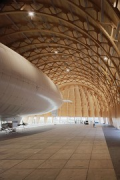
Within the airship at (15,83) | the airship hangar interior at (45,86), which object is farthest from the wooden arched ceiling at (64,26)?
the airship at (15,83)

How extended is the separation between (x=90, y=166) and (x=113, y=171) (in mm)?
1219

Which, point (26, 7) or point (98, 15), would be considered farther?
point (26, 7)

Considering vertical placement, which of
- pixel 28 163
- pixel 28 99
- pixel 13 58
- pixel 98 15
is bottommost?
pixel 28 163

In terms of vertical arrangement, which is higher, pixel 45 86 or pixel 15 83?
pixel 45 86

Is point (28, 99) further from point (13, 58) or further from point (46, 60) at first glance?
point (46, 60)

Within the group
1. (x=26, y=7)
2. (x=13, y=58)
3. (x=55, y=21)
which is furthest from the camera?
(x=55, y=21)

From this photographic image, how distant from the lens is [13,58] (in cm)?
1636

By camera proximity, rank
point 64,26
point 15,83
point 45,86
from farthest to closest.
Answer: point 64,26, point 45,86, point 15,83

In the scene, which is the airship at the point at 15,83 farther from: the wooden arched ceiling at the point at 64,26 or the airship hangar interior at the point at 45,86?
the wooden arched ceiling at the point at 64,26

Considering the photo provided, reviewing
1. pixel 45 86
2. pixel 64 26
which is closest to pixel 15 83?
pixel 45 86

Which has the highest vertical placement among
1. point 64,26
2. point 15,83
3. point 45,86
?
point 64,26

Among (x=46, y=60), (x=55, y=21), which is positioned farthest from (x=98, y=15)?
(x=46, y=60)

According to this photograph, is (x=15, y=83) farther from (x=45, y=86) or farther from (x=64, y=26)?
(x=64, y=26)

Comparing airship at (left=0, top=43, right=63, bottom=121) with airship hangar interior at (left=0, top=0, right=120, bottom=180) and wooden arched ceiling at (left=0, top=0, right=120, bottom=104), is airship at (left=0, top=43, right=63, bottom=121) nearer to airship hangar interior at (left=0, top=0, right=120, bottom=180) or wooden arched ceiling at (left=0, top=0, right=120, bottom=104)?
airship hangar interior at (left=0, top=0, right=120, bottom=180)
